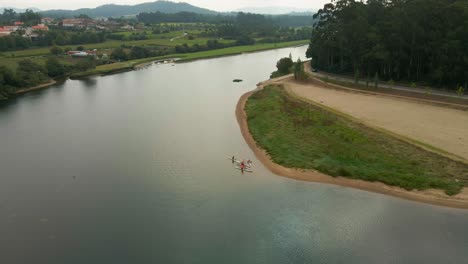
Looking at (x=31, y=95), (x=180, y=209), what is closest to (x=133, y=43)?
(x=31, y=95)

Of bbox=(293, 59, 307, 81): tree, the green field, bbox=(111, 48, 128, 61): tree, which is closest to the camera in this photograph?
bbox=(293, 59, 307, 81): tree

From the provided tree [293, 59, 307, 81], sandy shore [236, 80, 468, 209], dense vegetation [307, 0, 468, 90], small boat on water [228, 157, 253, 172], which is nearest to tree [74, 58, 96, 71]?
tree [293, 59, 307, 81]

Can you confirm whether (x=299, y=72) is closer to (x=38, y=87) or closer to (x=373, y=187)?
(x=373, y=187)

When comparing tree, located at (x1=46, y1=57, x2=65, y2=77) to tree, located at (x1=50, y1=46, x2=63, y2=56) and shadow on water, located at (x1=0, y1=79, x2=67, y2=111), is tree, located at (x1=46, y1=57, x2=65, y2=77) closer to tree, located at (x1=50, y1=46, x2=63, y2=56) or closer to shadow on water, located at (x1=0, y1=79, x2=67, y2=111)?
shadow on water, located at (x1=0, y1=79, x2=67, y2=111)

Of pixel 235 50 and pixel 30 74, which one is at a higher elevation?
pixel 235 50

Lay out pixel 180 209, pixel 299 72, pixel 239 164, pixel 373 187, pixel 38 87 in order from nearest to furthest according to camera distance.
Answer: pixel 180 209 → pixel 373 187 → pixel 239 164 → pixel 299 72 → pixel 38 87

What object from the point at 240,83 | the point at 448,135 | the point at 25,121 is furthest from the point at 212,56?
the point at 448,135

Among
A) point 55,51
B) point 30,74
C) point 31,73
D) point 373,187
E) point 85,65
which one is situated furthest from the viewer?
point 55,51
